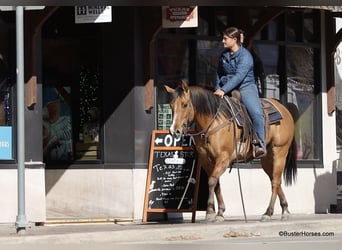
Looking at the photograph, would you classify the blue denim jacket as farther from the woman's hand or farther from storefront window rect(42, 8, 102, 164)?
storefront window rect(42, 8, 102, 164)

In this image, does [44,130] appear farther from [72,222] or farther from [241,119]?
[241,119]

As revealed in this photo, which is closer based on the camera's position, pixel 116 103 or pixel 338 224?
pixel 338 224

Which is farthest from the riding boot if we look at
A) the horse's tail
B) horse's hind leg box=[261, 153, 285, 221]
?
the horse's tail

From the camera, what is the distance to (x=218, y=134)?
33.6 ft

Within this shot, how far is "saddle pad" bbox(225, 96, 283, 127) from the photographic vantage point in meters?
10.4

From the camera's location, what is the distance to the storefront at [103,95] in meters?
11.3

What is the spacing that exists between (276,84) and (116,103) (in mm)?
3561

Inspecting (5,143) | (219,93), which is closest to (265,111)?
(219,93)

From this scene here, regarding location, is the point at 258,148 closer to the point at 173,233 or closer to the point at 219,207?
the point at 219,207

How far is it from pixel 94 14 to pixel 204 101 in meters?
2.16

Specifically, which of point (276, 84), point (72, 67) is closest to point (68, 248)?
point (72, 67)

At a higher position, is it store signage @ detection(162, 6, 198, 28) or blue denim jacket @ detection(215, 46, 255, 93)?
store signage @ detection(162, 6, 198, 28)

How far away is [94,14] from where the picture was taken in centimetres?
1072

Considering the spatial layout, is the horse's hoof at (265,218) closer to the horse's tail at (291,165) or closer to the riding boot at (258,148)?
the riding boot at (258,148)
